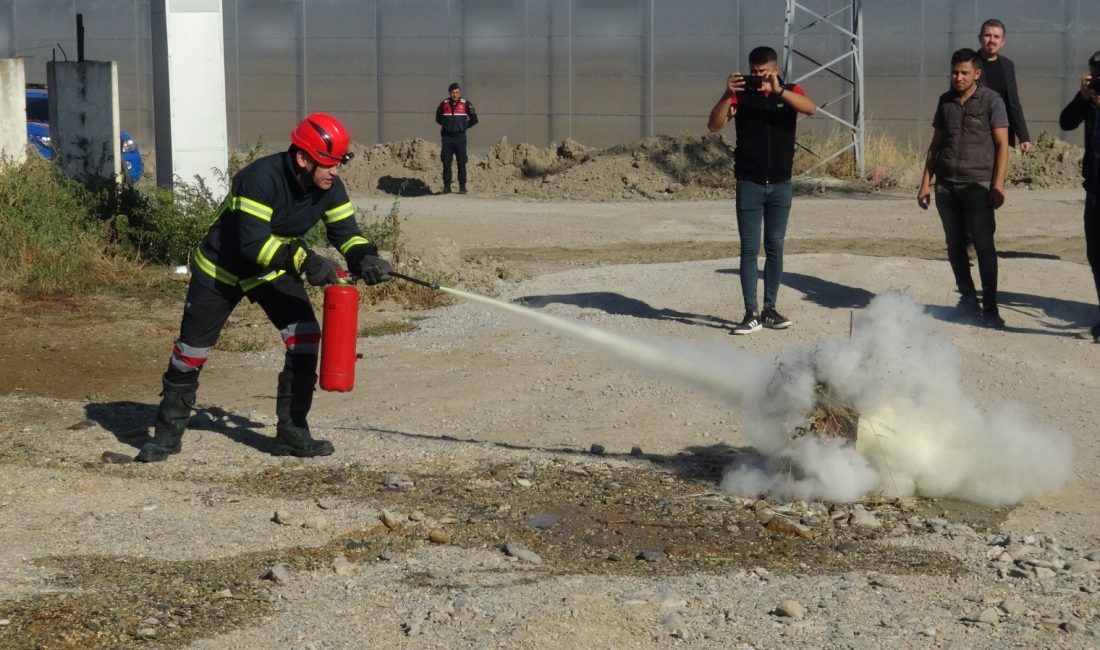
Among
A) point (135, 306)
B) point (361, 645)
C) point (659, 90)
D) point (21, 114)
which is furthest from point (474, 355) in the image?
point (659, 90)

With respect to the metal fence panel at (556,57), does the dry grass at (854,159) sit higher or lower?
lower

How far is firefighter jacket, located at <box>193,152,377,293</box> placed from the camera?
6.61 metres

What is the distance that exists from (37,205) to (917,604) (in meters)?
10.0

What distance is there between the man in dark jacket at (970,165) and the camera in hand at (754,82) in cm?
134

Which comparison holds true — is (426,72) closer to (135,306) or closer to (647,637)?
(135,306)

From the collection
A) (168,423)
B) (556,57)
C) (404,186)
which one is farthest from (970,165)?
(556,57)

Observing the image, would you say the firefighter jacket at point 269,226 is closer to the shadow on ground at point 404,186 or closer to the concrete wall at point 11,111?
the concrete wall at point 11,111

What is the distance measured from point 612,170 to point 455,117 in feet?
8.73

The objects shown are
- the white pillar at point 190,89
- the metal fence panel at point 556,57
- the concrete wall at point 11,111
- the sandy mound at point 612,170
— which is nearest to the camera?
the white pillar at point 190,89

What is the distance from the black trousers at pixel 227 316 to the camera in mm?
6941

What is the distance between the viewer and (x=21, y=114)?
15.9 meters

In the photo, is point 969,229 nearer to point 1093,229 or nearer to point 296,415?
point 1093,229

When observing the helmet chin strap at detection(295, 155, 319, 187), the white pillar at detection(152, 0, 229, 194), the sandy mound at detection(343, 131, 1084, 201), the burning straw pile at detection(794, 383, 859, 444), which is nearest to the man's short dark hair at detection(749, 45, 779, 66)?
the burning straw pile at detection(794, 383, 859, 444)

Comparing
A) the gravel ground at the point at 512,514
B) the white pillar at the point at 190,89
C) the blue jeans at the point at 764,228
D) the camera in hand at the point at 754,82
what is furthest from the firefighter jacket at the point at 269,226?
the white pillar at the point at 190,89
